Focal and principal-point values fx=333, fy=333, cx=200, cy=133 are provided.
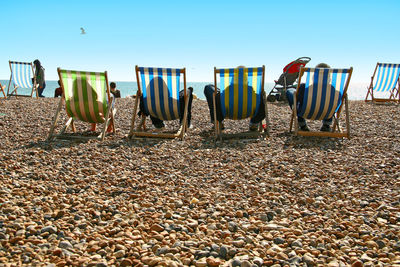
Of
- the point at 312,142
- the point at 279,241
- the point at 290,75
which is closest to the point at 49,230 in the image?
the point at 279,241

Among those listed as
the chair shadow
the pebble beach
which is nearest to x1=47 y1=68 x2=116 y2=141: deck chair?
the pebble beach

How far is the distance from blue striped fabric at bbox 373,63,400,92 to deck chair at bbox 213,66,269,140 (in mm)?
7275

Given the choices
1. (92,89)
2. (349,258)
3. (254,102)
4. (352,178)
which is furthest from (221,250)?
(92,89)

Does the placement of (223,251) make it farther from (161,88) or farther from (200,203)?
(161,88)

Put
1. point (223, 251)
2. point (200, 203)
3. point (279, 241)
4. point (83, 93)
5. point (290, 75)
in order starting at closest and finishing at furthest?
point (223, 251), point (279, 241), point (200, 203), point (83, 93), point (290, 75)

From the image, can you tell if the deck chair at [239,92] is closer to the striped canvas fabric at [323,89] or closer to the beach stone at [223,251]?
the striped canvas fabric at [323,89]

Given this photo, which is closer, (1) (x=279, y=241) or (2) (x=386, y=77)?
(1) (x=279, y=241)

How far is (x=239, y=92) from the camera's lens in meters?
5.20

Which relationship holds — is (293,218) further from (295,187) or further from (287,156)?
(287,156)

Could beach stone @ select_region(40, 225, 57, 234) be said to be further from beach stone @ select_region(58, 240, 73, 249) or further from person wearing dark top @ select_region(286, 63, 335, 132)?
person wearing dark top @ select_region(286, 63, 335, 132)

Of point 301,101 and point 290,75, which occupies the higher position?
point 290,75

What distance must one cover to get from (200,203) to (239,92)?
109 inches

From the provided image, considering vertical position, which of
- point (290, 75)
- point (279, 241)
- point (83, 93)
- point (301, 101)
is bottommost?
point (279, 241)

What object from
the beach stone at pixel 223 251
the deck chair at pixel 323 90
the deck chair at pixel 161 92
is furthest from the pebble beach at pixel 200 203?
the deck chair at pixel 323 90
